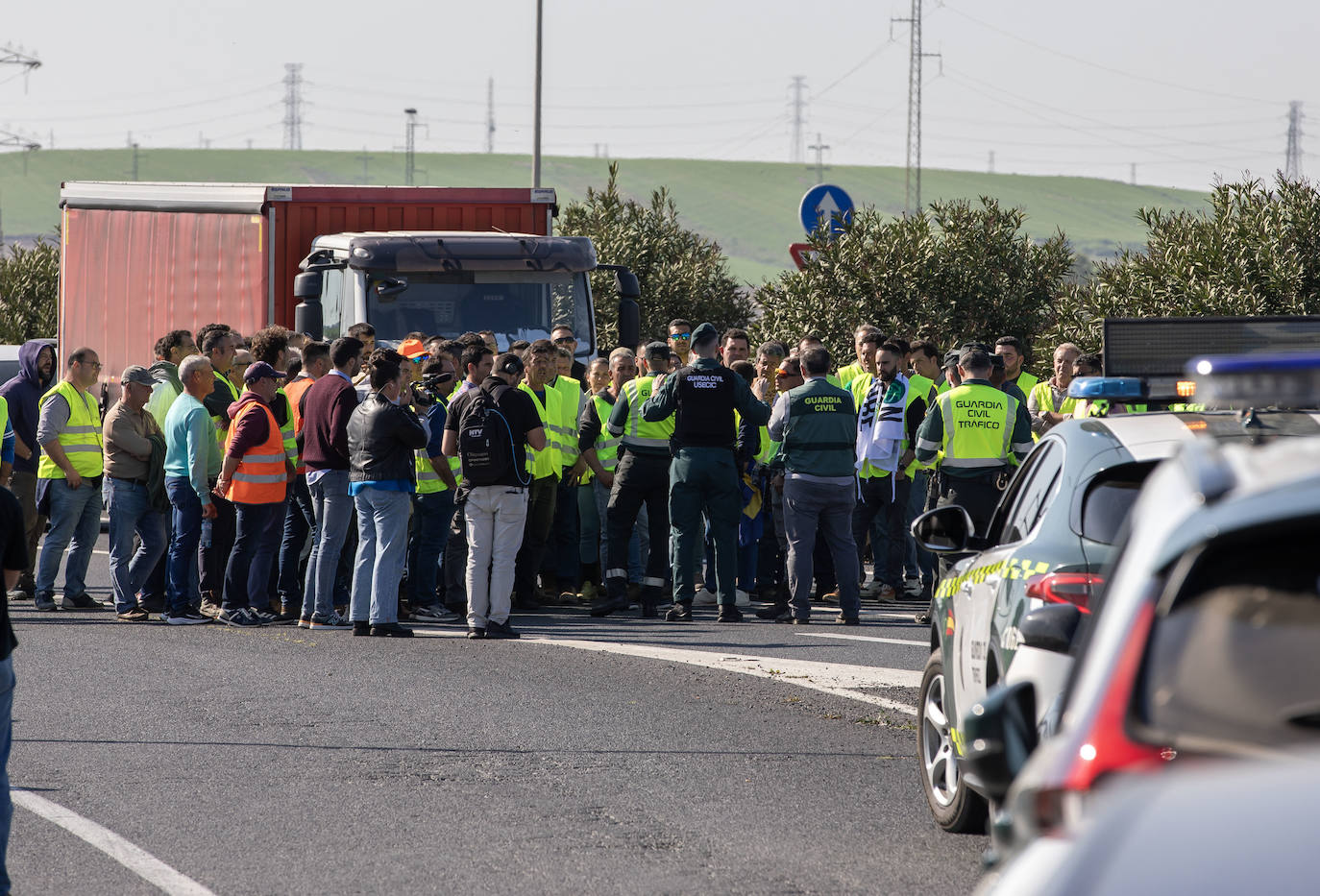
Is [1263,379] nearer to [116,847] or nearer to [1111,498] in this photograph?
[1111,498]

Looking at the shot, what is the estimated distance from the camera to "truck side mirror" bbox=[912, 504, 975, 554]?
6.61 meters

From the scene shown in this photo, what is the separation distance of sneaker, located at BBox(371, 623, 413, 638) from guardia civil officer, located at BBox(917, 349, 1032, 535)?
3.86 meters

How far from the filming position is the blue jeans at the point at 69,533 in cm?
1354

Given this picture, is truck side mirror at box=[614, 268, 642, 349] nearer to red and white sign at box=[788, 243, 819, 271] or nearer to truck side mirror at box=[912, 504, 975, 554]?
red and white sign at box=[788, 243, 819, 271]

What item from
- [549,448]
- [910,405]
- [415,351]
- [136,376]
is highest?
[415,351]

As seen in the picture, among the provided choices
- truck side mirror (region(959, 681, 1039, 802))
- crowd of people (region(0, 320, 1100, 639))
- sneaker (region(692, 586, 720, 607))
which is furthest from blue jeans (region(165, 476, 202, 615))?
truck side mirror (region(959, 681, 1039, 802))

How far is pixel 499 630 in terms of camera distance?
12.1 metres

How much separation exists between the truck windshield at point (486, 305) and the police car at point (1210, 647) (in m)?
14.3

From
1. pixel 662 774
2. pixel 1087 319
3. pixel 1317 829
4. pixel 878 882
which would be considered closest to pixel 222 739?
pixel 662 774

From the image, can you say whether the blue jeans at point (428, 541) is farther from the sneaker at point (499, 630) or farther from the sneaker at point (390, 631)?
the sneaker at point (499, 630)

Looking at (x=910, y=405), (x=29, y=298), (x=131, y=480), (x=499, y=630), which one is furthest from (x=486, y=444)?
(x=29, y=298)

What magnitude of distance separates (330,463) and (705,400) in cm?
270

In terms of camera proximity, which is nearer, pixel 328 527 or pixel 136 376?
pixel 328 527

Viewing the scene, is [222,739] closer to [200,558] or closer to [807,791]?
[807,791]
